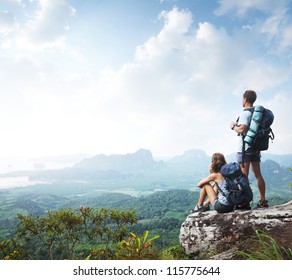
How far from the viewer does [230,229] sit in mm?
3934

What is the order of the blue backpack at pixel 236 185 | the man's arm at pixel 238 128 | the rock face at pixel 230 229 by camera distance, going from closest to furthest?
the rock face at pixel 230 229 → the blue backpack at pixel 236 185 → the man's arm at pixel 238 128

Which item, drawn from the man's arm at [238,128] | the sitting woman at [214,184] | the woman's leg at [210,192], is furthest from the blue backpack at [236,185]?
the man's arm at [238,128]

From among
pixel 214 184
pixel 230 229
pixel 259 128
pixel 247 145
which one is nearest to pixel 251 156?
pixel 247 145

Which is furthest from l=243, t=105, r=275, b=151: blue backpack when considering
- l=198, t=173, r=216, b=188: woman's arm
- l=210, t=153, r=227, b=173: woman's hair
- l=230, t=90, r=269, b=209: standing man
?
l=198, t=173, r=216, b=188: woman's arm

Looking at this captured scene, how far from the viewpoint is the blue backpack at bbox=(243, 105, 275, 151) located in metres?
4.18

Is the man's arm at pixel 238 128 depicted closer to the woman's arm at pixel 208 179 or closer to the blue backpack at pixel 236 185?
the blue backpack at pixel 236 185

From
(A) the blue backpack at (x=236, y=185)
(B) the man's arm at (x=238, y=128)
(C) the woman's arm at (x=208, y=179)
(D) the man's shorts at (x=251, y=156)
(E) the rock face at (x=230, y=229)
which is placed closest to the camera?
(E) the rock face at (x=230, y=229)

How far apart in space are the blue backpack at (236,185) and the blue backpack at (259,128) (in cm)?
51

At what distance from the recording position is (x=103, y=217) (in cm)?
895

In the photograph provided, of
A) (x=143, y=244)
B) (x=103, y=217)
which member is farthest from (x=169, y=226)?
(x=143, y=244)

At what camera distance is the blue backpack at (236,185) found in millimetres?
4047

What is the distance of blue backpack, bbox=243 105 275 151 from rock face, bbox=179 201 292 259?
105 centimetres
